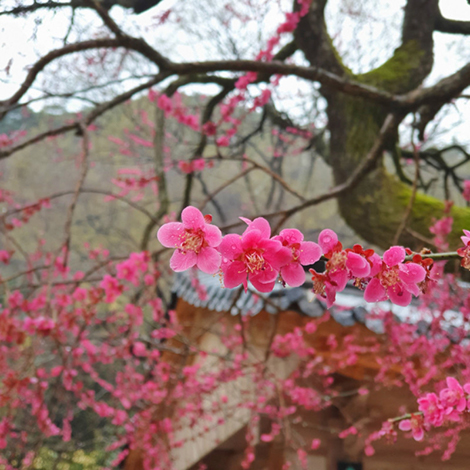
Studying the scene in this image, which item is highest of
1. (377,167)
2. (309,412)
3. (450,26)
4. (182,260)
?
(450,26)

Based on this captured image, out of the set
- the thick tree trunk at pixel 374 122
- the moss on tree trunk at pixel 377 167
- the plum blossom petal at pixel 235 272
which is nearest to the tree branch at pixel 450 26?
the thick tree trunk at pixel 374 122

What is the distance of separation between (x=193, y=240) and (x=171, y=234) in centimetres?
3

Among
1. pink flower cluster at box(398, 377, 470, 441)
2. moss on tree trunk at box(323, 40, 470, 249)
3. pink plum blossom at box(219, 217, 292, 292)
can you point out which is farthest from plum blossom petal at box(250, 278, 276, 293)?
moss on tree trunk at box(323, 40, 470, 249)

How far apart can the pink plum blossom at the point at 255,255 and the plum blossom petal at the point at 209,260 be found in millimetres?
11

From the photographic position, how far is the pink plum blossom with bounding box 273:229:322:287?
51cm

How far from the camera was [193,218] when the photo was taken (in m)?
0.52

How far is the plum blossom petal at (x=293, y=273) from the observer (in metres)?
0.52

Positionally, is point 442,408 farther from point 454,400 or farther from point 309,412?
point 309,412

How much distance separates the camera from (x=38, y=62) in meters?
1.37

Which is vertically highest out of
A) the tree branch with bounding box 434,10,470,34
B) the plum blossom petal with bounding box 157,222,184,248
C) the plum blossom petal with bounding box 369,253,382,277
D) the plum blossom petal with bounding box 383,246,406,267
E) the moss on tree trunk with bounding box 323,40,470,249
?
the tree branch with bounding box 434,10,470,34

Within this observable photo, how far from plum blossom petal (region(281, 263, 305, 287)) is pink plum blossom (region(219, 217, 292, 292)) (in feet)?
0.04

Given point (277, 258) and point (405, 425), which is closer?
point (277, 258)

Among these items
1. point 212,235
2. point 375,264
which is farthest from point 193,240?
point 375,264

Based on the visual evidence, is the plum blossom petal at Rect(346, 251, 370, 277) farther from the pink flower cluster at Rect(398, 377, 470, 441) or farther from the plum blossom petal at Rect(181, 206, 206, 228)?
the pink flower cluster at Rect(398, 377, 470, 441)
